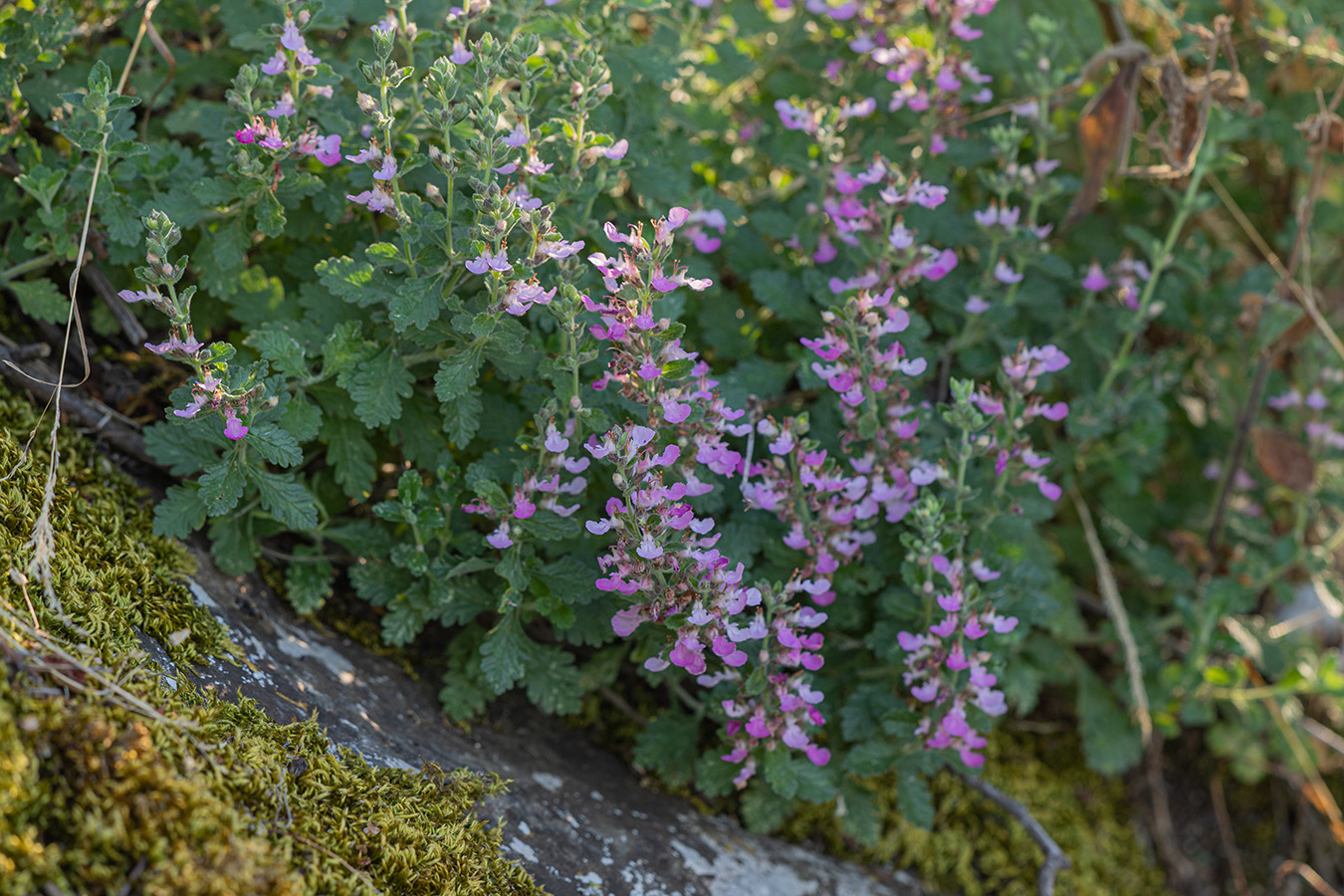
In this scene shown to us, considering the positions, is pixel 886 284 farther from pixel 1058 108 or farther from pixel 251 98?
pixel 251 98

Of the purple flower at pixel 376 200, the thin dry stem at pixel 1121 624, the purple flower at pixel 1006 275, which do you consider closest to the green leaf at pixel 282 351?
the purple flower at pixel 376 200

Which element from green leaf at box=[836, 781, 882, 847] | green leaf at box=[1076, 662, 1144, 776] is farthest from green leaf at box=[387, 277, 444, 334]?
green leaf at box=[1076, 662, 1144, 776]

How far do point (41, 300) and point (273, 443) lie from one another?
2.58 feet

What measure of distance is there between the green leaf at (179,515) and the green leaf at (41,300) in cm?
56

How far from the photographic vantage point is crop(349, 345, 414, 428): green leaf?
2.21 meters

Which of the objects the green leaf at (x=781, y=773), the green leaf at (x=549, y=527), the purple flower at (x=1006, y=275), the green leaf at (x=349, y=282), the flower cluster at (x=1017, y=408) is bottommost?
the green leaf at (x=781, y=773)

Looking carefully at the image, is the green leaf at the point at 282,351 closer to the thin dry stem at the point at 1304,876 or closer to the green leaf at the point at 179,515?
the green leaf at the point at 179,515

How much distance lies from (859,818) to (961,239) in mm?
1736

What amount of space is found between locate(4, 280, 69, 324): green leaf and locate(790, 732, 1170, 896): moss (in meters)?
2.30

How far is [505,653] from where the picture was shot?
7.67 feet

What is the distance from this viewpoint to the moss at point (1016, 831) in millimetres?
2994

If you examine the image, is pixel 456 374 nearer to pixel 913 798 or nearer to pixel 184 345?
pixel 184 345

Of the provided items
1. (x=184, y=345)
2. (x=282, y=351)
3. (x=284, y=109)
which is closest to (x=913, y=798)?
(x=282, y=351)

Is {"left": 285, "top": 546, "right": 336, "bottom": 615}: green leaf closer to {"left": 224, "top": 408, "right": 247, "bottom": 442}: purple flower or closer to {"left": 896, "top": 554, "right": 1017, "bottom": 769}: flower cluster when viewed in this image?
{"left": 224, "top": 408, "right": 247, "bottom": 442}: purple flower
